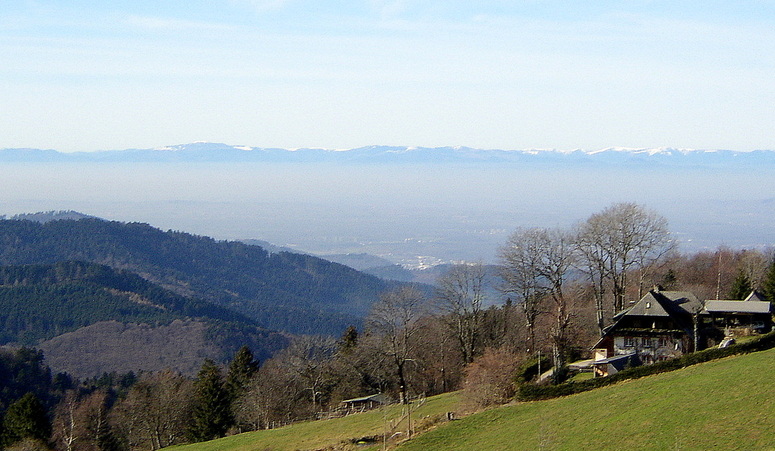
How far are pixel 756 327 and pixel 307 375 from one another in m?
27.5

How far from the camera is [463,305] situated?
4812 centimetres

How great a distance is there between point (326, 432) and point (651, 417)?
15.9 metres

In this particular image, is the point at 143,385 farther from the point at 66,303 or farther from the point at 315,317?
the point at 315,317

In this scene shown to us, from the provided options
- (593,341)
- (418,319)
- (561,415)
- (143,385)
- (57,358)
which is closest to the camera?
(561,415)

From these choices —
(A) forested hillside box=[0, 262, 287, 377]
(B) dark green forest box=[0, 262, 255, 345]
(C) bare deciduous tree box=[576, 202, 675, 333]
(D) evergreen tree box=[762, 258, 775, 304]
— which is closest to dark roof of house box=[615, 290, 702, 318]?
(C) bare deciduous tree box=[576, 202, 675, 333]

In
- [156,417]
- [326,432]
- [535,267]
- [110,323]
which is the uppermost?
[535,267]

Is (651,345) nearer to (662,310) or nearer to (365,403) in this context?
(662,310)

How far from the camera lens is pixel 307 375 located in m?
51.2

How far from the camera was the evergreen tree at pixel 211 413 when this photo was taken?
167 feet

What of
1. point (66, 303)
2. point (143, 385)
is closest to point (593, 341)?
point (143, 385)

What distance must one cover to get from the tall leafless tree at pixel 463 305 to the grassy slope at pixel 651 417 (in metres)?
16.1

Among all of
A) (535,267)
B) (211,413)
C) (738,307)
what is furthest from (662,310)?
(211,413)

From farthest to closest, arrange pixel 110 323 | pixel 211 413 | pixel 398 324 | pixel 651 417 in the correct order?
pixel 110 323 < pixel 211 413 < pixel 398 324 < pixel 651 417

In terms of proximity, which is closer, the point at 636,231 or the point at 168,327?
the point at 636,231
